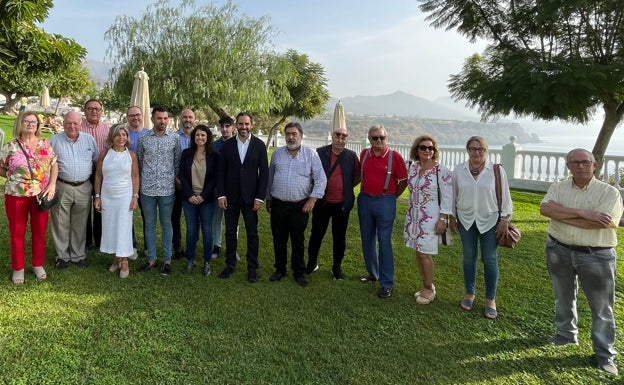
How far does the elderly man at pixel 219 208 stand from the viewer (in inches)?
186

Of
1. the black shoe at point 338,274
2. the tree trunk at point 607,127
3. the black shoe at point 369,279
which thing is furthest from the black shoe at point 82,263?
the tree trunk at point 607,127

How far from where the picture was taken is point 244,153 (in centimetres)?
417

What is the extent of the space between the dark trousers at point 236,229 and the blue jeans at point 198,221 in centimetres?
23

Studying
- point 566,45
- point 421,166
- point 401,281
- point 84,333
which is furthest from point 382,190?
point 566,45

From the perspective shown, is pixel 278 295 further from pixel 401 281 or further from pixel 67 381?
pixel 67 381

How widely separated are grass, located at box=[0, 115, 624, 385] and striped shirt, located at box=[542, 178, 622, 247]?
3.11 feet

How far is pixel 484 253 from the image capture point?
142 inches

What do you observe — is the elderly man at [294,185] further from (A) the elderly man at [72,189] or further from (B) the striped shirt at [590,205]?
(B) the striped shirt at [590,205]

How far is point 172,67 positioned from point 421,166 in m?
15.1

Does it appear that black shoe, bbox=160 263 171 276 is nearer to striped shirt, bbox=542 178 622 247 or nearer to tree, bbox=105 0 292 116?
striped shirt, bbox=542 178 622 247

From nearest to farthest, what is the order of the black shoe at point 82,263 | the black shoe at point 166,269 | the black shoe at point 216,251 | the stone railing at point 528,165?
the black shoe at point 166,269 < the black shoe at point 82,263 < the black shoe at point 216,251 < the stone railing at point 528,165

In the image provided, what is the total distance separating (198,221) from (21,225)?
171 centimetres

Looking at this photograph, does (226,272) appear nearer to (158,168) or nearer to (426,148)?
(158,168)

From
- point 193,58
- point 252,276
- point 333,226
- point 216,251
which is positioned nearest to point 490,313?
point 333,226
